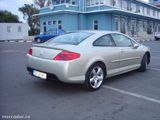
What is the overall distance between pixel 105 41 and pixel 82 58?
1.20m

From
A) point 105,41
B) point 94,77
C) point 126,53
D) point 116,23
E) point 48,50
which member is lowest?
point 94,77

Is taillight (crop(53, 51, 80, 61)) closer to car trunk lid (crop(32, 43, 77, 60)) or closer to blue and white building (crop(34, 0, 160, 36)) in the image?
car trunk lid (crop(32, 43, 77, 60))

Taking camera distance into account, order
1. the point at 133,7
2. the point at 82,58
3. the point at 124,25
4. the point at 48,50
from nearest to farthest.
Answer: the point at 82,58 → the point at 48,50 → the point at 124,25 → the point at 133,7

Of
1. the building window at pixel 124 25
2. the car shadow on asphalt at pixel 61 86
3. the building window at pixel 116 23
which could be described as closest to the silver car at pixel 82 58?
the car shadow on asphalt at pixel 61 86

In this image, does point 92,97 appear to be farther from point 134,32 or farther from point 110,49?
point 134,32

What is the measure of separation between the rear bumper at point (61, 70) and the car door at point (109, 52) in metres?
0.93

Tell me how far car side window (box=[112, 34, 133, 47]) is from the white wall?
30.4 meters

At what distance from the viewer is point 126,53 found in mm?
6145

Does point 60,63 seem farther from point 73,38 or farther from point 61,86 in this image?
point 73,38

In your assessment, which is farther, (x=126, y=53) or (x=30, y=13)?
(x=30, y=13)

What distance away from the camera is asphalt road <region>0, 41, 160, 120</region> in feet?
12.2

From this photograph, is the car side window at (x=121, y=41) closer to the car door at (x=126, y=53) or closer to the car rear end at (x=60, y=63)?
the car door at (x=126, y=53)

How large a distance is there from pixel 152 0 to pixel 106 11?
40.4 m

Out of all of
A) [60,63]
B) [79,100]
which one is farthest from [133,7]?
[79,100]
